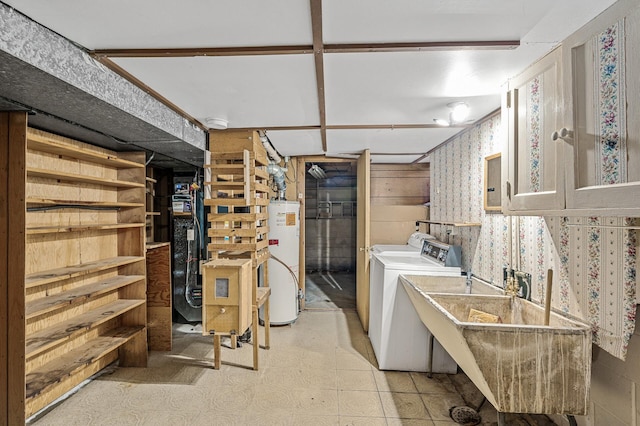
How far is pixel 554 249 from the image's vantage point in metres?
1.63

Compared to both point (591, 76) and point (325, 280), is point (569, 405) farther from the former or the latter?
point (325, 280)

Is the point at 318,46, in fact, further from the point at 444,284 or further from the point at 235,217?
the point at 444,284

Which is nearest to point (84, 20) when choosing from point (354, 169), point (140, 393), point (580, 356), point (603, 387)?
point (140, 393)

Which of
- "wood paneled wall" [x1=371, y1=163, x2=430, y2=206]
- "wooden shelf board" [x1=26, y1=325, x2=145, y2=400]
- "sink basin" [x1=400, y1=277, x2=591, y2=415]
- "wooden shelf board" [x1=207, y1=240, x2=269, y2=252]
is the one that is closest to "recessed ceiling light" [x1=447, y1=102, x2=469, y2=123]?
"sink basin" [x1=400, y1=277, x2=591, y2=415]

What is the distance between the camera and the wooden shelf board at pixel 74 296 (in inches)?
→ 69.2

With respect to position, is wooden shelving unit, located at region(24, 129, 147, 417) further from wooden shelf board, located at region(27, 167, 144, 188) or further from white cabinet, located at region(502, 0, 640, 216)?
white cabinet, located at region(502, 0, 640, 216)

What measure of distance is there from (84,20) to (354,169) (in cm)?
514

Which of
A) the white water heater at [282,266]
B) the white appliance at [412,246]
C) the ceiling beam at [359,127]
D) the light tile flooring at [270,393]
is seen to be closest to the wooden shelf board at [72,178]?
the ceiling beam at [359,127]

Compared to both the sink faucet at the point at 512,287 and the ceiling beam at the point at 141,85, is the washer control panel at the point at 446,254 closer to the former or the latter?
the sink faucet at the point at 512,287

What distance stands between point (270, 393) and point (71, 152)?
2.22 metres

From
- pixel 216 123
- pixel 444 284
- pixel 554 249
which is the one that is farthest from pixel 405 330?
pixel 216 123

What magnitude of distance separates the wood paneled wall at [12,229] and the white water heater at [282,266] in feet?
6.80

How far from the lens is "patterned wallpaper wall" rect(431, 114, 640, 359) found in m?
1.24

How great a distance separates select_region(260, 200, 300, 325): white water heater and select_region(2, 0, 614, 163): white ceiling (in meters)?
1.42
